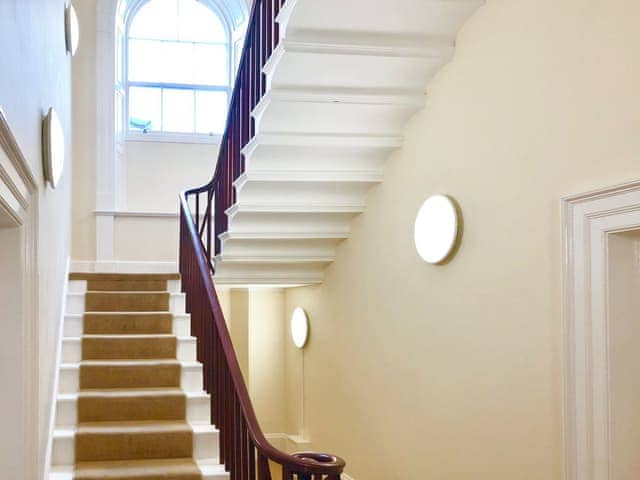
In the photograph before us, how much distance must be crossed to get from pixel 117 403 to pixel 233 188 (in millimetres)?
1652

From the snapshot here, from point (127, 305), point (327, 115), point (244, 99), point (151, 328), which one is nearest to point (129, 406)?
point (151, 328)

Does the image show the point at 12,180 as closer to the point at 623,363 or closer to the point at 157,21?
the point at 623,363

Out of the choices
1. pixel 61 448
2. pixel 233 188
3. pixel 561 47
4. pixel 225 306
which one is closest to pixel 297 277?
pixel 233 188

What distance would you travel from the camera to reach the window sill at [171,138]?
28.8ft

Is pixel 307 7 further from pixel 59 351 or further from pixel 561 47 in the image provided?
pixel 59 351

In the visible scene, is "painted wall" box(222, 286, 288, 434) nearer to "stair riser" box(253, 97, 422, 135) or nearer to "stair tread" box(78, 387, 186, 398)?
"stair tread" box(78, 387, 186, 398)

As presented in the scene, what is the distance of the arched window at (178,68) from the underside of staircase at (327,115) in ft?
9.94

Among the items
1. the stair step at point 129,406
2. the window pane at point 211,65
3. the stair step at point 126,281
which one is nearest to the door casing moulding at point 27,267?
the stair step at point 129,406

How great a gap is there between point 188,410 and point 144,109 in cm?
453

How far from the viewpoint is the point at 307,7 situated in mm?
3705

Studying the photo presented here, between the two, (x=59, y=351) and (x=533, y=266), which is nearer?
(x=533, y=266)

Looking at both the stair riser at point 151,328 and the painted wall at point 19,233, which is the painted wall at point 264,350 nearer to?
the stair riser at point 151,328

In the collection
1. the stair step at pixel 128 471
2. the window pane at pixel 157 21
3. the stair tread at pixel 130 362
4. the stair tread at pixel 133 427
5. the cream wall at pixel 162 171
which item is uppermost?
the window pane at pixel 157 21

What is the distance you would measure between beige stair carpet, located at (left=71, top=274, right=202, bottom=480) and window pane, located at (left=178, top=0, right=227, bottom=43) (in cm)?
334
